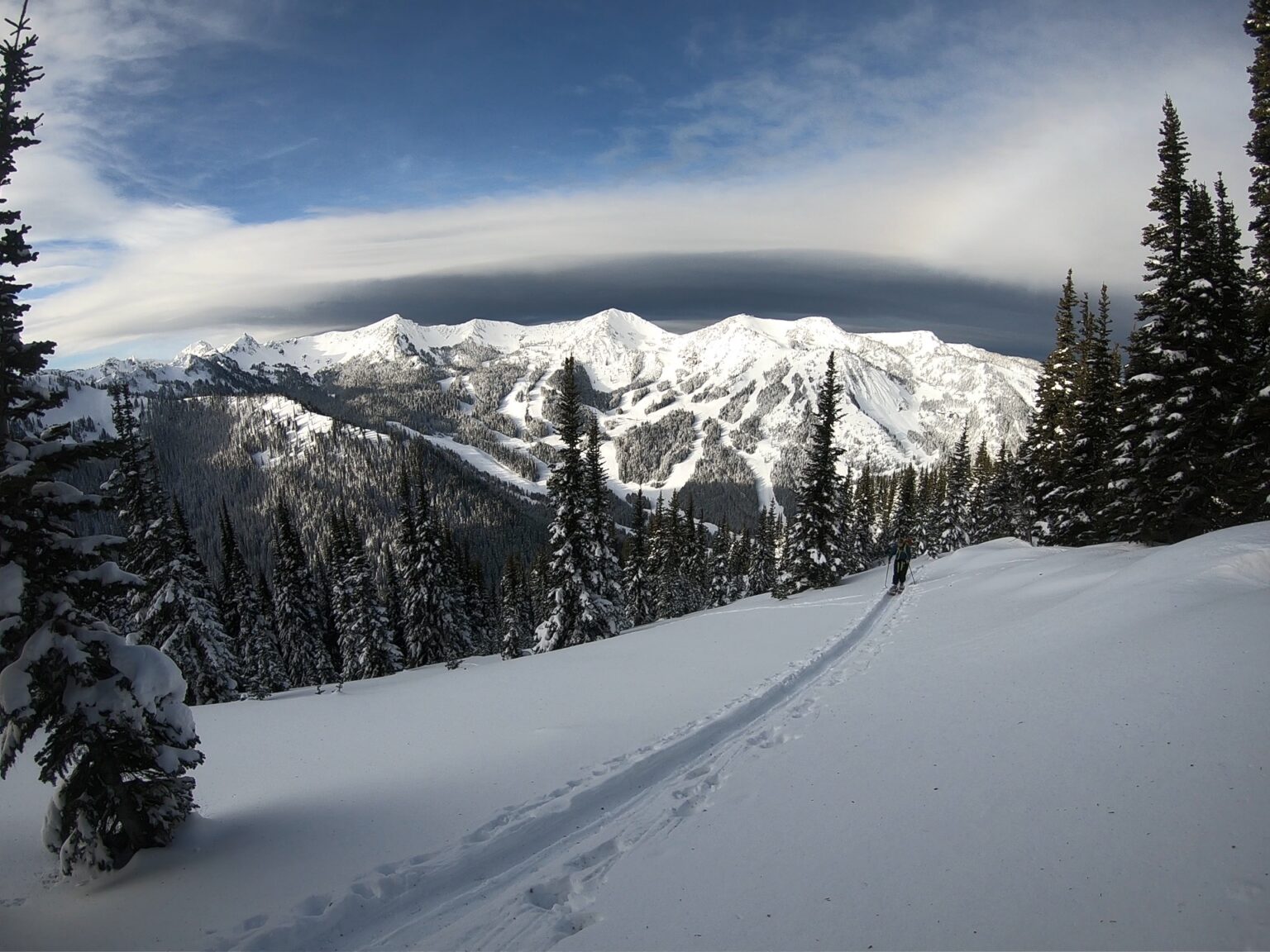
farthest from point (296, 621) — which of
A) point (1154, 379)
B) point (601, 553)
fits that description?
point (1154, 379)

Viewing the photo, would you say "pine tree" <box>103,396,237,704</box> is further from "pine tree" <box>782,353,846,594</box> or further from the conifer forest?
"pine tree" <box>782,353,846,594</box>

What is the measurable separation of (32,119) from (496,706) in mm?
11168

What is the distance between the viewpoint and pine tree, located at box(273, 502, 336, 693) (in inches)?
1769

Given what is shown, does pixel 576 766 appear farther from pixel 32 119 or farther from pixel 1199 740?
pixel 32 119

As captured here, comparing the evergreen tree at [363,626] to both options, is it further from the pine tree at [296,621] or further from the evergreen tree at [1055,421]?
the evergreen tree at [1055,421]

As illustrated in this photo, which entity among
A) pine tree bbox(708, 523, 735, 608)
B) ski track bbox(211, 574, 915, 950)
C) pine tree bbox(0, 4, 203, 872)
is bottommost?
pine tree bbox(708, 523, 735, 608)

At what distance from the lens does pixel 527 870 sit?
562 centimetres

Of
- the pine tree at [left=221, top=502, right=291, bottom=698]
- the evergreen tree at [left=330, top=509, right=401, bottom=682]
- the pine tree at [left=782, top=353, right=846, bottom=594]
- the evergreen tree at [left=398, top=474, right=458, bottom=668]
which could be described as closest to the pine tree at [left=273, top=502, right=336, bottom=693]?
the pine tree at [left=221, top=502, right=291, bottom=698]

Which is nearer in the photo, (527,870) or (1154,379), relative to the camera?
(527,870)

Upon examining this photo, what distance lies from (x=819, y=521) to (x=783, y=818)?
1126 inches

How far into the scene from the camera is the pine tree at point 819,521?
32438 mm

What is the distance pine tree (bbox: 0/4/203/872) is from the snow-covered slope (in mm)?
Answer: 525

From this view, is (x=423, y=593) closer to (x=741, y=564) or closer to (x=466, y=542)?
(x=466, y=542)

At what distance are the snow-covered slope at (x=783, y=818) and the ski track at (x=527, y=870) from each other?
3 centimetres
